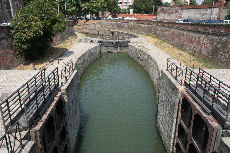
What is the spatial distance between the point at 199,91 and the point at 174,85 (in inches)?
73.1

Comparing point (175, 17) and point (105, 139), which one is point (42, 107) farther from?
point (175, 17)

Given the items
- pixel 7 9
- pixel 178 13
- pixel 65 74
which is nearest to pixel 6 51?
pixel 65 74

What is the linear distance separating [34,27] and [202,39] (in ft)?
63.2

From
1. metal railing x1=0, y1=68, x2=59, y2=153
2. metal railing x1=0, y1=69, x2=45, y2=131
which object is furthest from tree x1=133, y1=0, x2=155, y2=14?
metal railing x1=0, y1=69, x2=45, y2=131

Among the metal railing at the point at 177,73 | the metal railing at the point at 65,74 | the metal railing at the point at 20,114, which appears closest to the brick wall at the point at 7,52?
the metal railing at the point at 65,74

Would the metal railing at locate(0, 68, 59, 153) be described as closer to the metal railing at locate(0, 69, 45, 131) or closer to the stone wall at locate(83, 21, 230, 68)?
the metal railing at locate(0, 69, 45, 131)

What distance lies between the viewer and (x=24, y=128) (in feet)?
25.0

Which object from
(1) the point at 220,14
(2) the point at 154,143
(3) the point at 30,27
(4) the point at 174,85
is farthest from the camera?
(1) the point at 220,14

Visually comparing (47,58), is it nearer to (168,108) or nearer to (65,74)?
(65,74)

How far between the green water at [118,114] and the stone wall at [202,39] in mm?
7272

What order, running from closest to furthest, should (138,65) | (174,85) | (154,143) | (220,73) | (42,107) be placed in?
1. (42,107)
2. (174,85)
3. (154,143)
4. (220,73)
5. (138,65)

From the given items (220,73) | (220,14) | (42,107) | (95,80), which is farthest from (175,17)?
(42,107)

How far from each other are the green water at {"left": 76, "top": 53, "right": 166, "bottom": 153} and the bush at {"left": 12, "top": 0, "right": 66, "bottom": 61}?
6526mm

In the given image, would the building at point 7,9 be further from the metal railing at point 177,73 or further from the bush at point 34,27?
the metal railing at point 177,73
